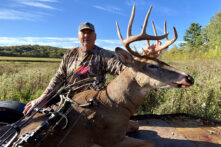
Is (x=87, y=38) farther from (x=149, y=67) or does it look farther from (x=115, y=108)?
(x=115, y=108)

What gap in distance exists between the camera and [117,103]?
2.70 m

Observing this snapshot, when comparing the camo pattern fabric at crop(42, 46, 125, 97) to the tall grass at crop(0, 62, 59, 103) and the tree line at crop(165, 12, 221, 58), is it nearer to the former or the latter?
the tall grass at crop(0, 62, 59, 103)

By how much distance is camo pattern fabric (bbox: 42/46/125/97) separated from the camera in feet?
11.4

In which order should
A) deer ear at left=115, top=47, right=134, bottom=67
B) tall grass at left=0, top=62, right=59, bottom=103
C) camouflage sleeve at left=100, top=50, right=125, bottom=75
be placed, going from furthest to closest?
tall grass at left=0, top=62, right=59, bottom=103 < camouflage sleeve at left=100, top=50, right=125, bottom=75 < deer ear at left=115, top=47, right=134, bottom=67

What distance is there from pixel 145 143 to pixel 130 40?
1.89 metres

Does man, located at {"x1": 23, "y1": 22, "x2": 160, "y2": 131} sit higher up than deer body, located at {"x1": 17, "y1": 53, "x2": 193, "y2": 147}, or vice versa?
A: man, located at {"x1": 23, "y1": 22, "x2": 160, "y2": 131}

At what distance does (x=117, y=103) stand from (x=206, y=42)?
1362 inches

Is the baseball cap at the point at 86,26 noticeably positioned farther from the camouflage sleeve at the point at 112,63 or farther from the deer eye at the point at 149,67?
the deer eye at the point at 149,67

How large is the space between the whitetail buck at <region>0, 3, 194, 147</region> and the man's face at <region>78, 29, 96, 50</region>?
3.31 feet

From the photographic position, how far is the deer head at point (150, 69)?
253 cm

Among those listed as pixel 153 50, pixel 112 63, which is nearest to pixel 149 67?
pixel 153 50

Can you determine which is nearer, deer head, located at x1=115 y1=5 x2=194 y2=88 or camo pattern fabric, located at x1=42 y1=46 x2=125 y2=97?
deer head, located at x1=115 y1=5 x2=194 y2=88

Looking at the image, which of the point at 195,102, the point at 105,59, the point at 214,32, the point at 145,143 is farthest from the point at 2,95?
the point at 214,32

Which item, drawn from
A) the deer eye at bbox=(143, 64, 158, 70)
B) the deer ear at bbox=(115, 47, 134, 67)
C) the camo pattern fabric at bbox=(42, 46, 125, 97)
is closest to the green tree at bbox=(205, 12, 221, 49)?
the camo pattern fabric at bbox=(42, 46, 125, 97)
